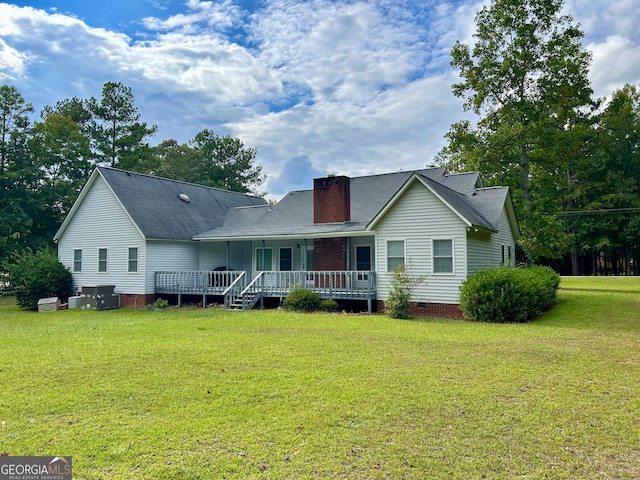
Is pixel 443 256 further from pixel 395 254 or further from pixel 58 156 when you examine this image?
pixel 58 156

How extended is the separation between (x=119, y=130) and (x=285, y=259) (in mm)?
25691

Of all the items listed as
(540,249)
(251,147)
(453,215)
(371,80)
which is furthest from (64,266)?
(251,147)

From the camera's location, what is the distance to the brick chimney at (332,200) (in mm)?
20034

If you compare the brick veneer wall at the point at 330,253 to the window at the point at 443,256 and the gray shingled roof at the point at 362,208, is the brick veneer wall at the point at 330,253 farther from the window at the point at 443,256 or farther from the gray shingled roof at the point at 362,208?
the window at the point at 443,256

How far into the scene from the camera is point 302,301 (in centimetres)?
1694

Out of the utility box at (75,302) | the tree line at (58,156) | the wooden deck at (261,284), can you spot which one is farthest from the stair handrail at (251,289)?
the tree line at (58,156)

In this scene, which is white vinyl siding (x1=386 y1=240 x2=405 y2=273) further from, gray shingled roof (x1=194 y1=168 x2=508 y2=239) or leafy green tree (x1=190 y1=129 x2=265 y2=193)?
leafy green tree (x1=190 y1=129 x2=265 y2=193)

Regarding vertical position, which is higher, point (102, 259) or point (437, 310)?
point (102, 259)

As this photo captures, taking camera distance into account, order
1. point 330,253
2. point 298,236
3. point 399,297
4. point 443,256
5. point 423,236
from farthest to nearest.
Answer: point 330,253
point 298,236
point 423,236
point 443,256
point 399,297

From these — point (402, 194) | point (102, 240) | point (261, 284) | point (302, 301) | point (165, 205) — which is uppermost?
point (165, 205)

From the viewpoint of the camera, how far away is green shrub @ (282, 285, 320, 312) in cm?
1692

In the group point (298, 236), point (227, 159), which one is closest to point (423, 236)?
point (298, 236)

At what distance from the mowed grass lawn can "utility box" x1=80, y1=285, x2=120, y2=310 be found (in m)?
9.25

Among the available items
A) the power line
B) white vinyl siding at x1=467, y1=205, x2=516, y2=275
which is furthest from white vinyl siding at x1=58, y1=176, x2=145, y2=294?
the power line
